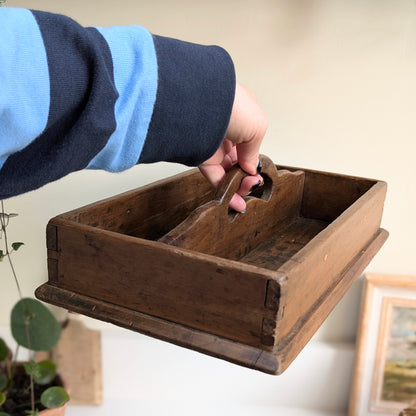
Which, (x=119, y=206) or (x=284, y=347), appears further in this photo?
(x=119, y=206)

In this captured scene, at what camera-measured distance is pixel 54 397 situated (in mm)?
915

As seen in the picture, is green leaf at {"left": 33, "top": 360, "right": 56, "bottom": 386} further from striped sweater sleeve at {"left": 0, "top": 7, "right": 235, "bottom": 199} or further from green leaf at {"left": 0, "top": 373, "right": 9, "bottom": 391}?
striped sweater sleeve at {"left": 0, "top": 7, "right": 235, "bottom": 199}

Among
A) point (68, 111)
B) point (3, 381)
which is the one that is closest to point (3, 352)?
point (3, 381)

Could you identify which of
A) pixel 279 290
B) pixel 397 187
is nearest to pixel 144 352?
pixel 397 187

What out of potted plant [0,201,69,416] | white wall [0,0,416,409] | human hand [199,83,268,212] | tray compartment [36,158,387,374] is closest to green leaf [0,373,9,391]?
potted plant [0,201,69,416]

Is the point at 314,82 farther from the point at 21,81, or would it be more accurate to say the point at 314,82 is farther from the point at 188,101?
the point at 21,81

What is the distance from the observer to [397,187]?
98 centimetres

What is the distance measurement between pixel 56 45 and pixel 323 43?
617 millimetres

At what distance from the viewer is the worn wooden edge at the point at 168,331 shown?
0.45 meters

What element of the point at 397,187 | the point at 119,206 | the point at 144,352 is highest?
the point at 119,206

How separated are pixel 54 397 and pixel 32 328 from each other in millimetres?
133

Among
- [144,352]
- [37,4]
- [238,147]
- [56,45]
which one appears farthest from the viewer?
[144,352]

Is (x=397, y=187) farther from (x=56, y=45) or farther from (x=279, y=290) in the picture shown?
(x=56, y=45)

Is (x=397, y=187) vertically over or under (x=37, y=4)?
under
